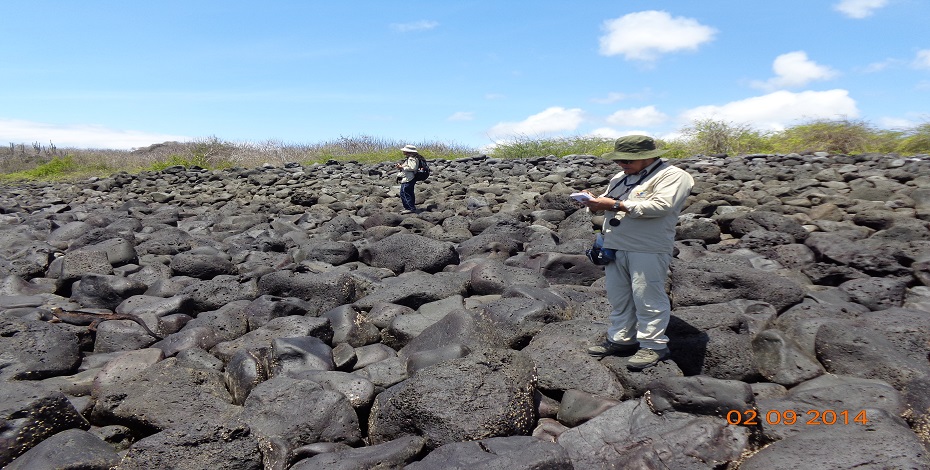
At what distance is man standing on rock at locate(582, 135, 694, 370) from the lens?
4.50 metres

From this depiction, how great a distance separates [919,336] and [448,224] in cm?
820

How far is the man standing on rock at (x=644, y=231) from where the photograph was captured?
4500mm

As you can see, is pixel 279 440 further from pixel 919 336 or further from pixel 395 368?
pixel 919 336

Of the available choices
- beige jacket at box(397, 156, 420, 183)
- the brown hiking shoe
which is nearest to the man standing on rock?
the brown hiking shoe

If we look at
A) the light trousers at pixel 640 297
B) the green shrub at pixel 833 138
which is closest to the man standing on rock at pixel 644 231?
the light trousers at pixel 640 297

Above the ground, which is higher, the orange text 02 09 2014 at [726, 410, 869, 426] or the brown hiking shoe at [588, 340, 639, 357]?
the brown hiking shoe at [588, 340, 639, 357]

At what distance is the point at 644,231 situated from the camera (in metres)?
4.62

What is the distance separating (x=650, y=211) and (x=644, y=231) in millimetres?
220

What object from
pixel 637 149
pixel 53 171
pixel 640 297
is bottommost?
pixel 640 297

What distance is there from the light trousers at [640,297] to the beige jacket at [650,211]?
85mm

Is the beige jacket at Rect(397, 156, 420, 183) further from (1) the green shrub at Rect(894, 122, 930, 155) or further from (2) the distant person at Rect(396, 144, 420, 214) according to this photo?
(1) the green shrub at Rect(894, 122, 930, 155)

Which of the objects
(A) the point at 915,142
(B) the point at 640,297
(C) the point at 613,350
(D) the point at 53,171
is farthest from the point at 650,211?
(D) the point at 53,171

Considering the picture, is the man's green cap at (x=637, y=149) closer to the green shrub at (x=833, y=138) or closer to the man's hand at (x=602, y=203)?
the man's hand at (x=602, y=203)

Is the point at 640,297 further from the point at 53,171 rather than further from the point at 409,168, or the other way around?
the point at 53,171
